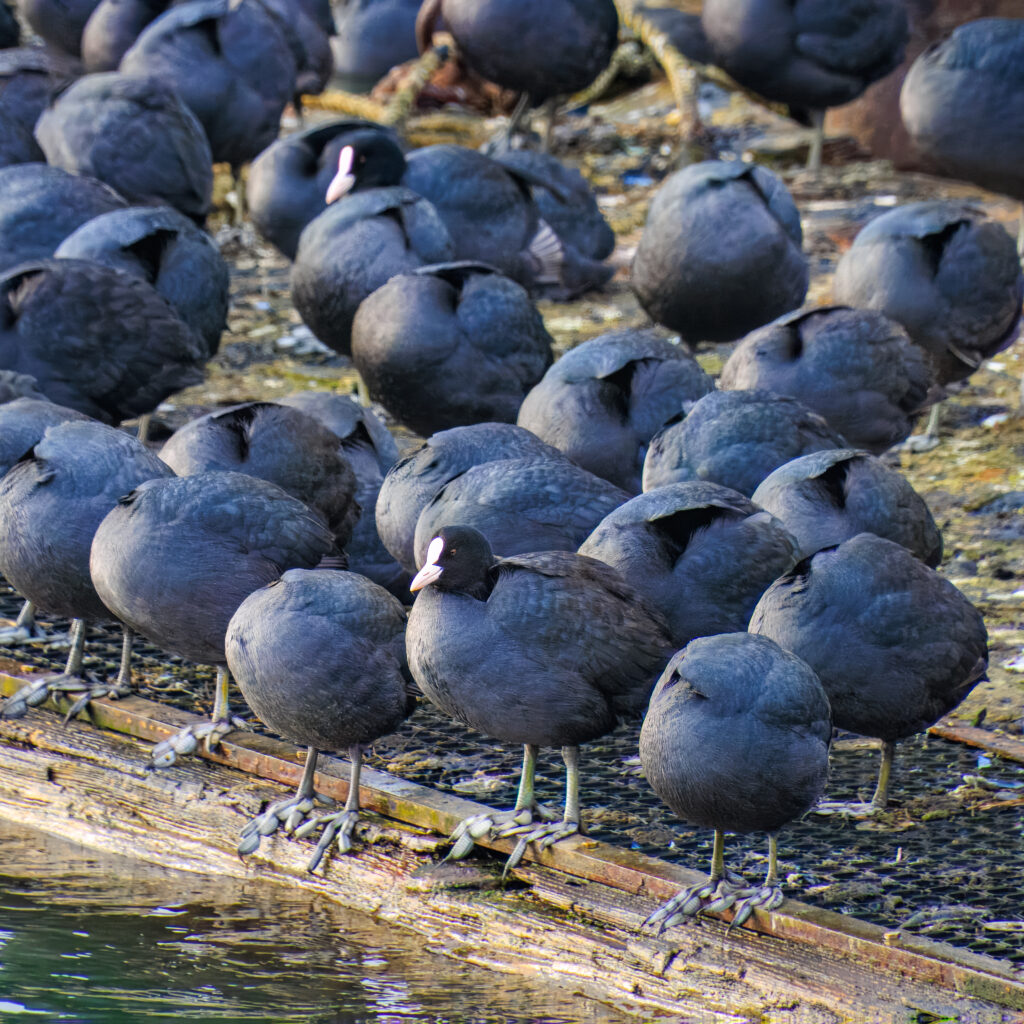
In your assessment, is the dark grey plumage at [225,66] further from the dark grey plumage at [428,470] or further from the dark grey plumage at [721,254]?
the dark grey plumage at [428,470]

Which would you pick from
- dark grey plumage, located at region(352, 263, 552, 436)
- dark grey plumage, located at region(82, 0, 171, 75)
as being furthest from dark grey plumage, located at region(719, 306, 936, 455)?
dark grey plumage, located at region(82, 0, 171, 75)

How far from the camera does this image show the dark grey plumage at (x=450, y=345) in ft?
21.1

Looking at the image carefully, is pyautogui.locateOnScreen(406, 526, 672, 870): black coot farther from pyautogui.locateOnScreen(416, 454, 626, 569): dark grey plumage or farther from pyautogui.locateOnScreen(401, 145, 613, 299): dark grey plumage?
pyautogui.locateOnScreen(401, 145, 613, 299): dark grey plumage

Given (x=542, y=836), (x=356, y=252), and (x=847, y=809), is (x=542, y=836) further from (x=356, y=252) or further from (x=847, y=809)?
(x=356, y=252)

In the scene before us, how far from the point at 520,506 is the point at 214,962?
1608 millimetres

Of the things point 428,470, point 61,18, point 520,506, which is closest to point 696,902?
point 520,506

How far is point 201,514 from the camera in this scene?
4387 mm

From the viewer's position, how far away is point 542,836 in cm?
387

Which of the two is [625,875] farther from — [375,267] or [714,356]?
[714,356]

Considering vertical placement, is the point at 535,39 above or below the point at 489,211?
above

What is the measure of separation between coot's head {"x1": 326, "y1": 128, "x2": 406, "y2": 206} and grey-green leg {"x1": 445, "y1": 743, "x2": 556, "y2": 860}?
4586 millimetres

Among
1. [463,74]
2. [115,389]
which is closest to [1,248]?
[115,389]

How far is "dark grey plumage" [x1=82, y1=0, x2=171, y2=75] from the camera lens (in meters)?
11.0

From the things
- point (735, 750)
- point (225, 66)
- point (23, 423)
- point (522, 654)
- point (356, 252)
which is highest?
point (225, 66)
